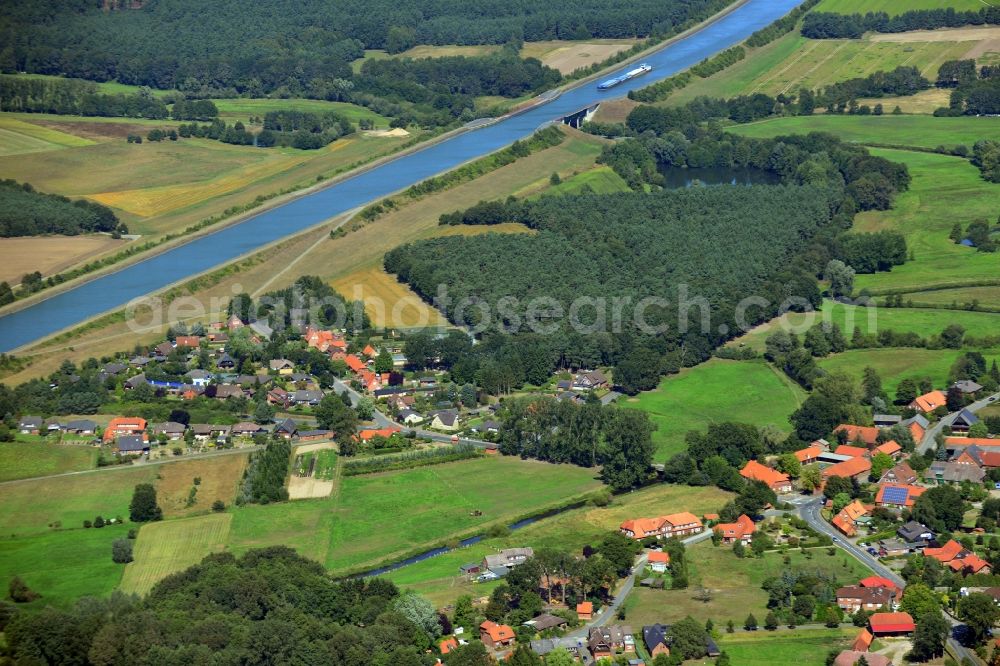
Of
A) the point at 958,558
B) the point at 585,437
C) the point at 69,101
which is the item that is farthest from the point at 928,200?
the point at 69,101

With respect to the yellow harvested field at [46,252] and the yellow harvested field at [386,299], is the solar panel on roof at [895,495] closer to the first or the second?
the yellow harvested field at [386,299]

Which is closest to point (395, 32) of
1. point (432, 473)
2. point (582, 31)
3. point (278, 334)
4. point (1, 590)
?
point (582, 31)

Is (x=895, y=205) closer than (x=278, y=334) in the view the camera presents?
No

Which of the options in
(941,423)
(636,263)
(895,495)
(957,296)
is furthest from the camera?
(636,263)

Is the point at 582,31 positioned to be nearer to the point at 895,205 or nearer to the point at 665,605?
the point at 895,205

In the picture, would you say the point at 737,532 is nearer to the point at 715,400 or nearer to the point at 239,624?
the point at 715,400

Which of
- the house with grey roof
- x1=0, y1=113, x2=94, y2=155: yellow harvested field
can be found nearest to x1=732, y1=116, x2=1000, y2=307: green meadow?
the house with grey roof
